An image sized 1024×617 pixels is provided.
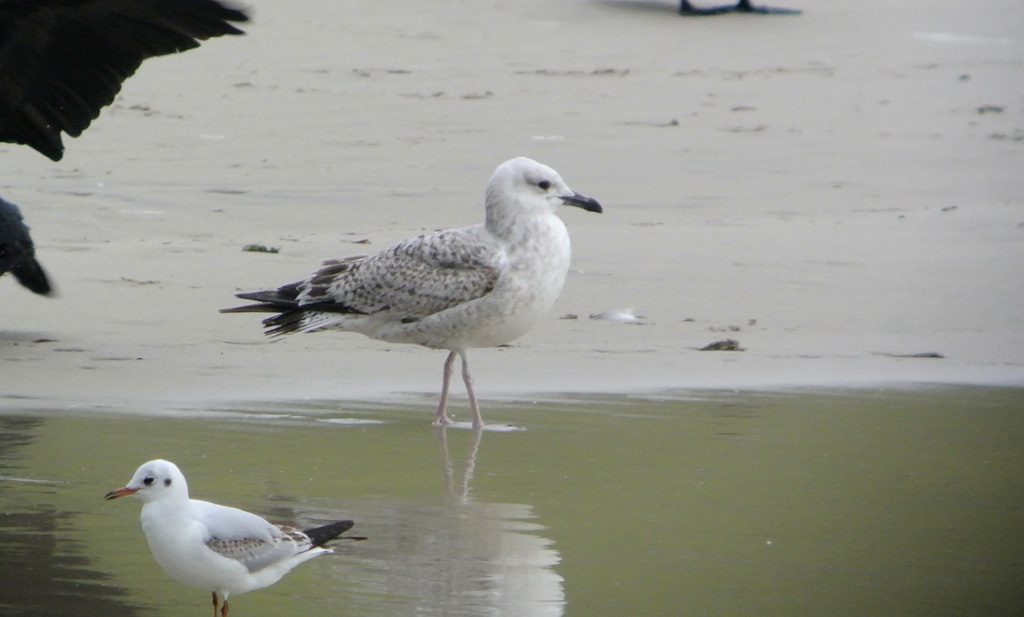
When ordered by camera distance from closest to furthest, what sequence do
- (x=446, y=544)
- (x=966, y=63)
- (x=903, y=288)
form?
(x=446, y=544)
(x=903, y=288)
(x=966, y=63)

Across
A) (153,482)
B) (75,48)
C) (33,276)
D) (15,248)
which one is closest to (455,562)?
(153,482)

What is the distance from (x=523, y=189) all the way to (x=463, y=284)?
0.50 meters

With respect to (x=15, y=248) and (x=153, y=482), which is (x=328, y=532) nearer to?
(x=153, y=482)

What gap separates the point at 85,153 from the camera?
12094 millimetres

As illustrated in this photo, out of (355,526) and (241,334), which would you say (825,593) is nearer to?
(355,526)

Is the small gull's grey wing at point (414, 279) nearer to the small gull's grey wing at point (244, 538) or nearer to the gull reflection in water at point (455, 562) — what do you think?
the gull reflection in water at point (455, 562)

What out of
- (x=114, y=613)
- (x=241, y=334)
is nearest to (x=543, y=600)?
(x=114, y=613)

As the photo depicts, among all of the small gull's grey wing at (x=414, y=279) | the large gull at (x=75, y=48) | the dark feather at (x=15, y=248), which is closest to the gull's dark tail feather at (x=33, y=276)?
the dark feather at (x=15, y=248)

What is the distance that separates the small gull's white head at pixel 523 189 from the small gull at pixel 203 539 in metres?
3.06

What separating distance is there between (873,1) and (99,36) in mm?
13697

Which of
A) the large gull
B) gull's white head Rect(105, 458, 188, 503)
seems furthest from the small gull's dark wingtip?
gull's white head Rect(105, 458, 188, 503)

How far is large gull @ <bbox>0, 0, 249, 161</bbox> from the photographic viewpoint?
23.7ft

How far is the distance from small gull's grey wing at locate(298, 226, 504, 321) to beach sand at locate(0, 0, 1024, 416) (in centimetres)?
39

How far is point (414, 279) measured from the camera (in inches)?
284
